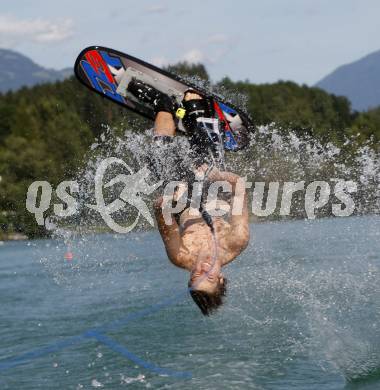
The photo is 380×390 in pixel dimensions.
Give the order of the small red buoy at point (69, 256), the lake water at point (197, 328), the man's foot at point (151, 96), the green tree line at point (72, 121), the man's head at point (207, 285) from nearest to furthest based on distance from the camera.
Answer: the man's head at point (207, 285) < the lake water at point (197, 328) < the man's foot at point (151, 96) < the small red buoy at point (69, 256) < the green tree line at point (72, 121)

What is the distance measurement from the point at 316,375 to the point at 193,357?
1.64 m

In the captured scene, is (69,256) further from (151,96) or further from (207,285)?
(207,285)

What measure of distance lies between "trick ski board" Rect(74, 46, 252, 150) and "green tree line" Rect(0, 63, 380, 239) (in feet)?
101

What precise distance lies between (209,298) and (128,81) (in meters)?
4.09

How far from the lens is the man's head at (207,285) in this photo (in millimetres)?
7070

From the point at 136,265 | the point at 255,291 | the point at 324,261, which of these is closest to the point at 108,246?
the point at 136,265

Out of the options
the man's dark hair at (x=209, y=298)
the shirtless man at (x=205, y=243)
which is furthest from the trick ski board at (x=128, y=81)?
the man's dark hair at (x=209, y=298)

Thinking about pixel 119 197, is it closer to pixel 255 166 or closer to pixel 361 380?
pixel 255 166

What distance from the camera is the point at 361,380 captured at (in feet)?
24.8

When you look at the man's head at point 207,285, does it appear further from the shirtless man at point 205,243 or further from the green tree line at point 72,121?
the green tree line at point 72,121

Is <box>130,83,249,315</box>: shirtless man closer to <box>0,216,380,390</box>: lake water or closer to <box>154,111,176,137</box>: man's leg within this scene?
<box>154,111,176,137</box>: man's leg

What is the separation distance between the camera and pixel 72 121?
2997 inches

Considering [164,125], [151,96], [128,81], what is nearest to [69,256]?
[128,81]

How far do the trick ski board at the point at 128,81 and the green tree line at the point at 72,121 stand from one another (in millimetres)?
30638
